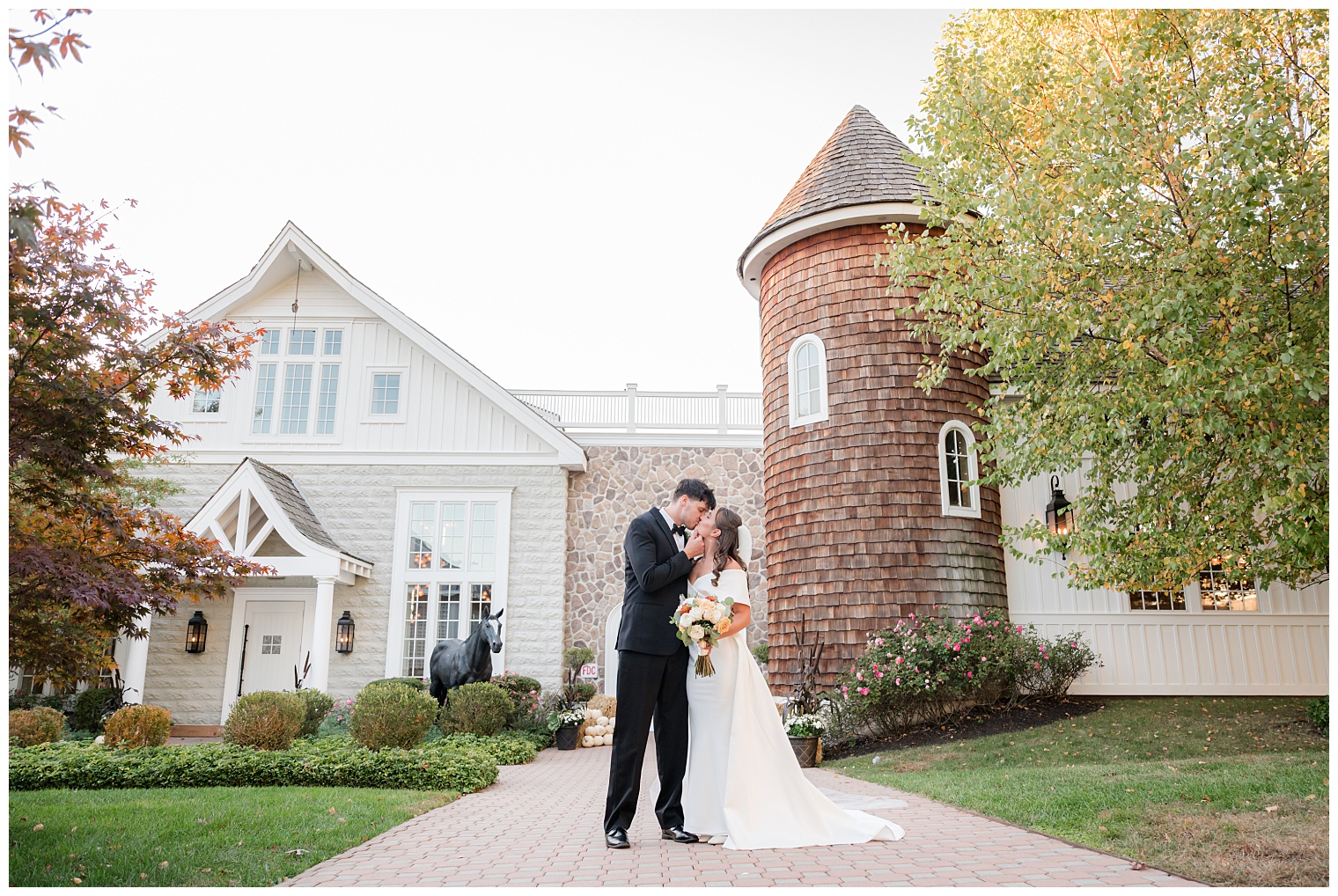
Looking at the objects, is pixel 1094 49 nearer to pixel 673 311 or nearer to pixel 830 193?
pixel 830 193

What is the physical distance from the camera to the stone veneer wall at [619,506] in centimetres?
1540

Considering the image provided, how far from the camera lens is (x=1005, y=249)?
8.12 metres

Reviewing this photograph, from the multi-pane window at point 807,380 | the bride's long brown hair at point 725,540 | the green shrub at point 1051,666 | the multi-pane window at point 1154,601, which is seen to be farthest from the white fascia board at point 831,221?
the bride's long brown hair at point 725,540

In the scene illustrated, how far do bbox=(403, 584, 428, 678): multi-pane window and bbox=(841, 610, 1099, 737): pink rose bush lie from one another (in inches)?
289

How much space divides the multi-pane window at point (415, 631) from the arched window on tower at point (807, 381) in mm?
7105

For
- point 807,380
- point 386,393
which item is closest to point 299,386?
point 386,393

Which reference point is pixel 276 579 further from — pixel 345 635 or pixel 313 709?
pixel 313 709

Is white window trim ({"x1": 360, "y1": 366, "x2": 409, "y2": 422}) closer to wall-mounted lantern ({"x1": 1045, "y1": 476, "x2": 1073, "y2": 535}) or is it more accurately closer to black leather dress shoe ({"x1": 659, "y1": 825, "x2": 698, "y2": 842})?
wall-mounted lantern ({"x1": 1045, "y1": 476, "x2": 1073, "y2": 535})

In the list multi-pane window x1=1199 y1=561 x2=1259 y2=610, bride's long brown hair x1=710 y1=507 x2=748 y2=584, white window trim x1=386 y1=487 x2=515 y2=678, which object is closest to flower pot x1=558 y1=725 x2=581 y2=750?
white window trim x1=386 y1=487 x2=515 y2=678

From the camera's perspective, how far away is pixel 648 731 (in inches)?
186

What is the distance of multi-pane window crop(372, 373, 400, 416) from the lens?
15.3 metres

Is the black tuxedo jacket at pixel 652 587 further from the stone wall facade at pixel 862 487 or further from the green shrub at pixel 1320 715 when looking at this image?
the green shrub at pixel 1320 715

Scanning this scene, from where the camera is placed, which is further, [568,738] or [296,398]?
[296,398]

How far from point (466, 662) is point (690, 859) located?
8.38 meters
